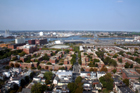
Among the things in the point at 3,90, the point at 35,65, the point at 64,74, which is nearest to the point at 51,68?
the point at 35,65

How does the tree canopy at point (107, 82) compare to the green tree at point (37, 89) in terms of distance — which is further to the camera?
the tree canopy at point (107, 82)

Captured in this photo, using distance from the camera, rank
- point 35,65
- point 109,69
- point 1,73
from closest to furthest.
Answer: point 1,73, point 109,69, point 35,65

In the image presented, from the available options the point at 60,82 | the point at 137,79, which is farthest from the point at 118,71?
the point at 60,82

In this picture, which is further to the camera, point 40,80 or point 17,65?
point 17,65

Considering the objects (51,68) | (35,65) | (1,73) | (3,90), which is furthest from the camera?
(35,65)

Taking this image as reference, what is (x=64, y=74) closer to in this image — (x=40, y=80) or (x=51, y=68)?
(x=40, y=80)

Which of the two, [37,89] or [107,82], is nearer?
[37,89]

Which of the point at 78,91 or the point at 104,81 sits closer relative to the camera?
the point at 78,91

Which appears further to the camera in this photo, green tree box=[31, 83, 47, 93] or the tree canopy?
the tree canopy

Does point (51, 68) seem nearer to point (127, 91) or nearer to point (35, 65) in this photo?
point (35, 65)
